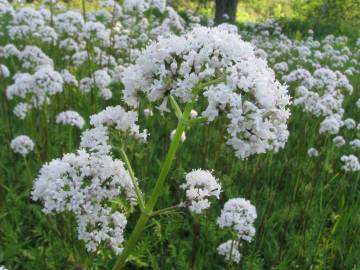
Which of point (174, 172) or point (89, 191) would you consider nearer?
point (89, 191)

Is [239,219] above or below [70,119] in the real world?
below

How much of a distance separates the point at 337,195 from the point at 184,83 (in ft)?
11.8

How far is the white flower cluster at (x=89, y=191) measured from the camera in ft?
7.07

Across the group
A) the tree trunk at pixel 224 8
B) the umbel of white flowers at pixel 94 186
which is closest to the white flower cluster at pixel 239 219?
the umbel of white flowers at pixel 94 186

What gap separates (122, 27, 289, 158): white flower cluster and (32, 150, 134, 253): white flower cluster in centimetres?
40

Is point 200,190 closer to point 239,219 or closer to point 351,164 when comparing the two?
point 239,219

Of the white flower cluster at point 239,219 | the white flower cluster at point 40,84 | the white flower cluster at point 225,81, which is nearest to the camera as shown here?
the white flower cluster at point 225,81

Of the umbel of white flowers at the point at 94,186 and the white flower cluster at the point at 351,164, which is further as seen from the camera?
the white flower cluster at the point at 351,164

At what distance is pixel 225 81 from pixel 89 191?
76cm

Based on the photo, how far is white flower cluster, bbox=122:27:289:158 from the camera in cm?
192

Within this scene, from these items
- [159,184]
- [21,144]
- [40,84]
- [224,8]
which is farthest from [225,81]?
[224,8]

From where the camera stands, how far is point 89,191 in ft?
7.11

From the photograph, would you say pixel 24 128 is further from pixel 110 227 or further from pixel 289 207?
pixel 110 227

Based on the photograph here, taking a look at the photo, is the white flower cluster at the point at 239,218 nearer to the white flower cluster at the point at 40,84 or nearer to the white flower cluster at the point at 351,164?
the white flower cluster at the point at 351,164
